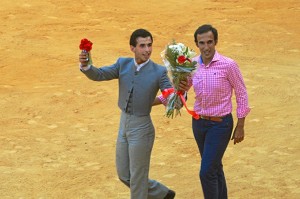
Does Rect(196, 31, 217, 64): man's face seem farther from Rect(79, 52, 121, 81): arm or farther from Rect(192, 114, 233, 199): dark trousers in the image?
Rect(79, 52, 121, 81): arm

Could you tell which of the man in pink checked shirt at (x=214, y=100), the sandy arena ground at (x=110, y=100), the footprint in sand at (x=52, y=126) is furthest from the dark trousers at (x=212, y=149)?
the footprint in sand at (x=52, y=126)

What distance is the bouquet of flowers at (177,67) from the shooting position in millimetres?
6746

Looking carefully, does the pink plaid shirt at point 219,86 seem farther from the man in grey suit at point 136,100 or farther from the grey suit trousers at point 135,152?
the grey suit trousers at point 135,152

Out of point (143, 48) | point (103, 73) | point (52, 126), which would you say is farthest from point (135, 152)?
point (52, 126)

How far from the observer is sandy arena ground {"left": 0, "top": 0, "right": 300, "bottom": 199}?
349 inches

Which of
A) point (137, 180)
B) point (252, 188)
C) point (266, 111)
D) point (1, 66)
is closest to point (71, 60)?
point (1, 66)

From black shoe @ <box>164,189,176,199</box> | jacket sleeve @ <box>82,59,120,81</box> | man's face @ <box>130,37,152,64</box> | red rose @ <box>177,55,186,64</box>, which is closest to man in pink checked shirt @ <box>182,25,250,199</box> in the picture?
red rose @ <box>177,55,186,64</box>

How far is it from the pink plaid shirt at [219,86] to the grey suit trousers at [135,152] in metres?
0.60

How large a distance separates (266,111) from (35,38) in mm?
6424

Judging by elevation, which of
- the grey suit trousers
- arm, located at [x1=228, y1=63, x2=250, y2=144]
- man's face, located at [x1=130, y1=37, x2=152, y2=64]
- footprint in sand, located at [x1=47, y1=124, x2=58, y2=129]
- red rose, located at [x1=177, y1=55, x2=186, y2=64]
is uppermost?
man's face, located at [x1=130, y1=37, x2=152, y2=64]

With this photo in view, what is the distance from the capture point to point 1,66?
562 inches

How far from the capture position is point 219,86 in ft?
22.3

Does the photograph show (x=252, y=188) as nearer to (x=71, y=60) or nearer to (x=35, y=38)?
(x=71, y=60)

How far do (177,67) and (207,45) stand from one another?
0.37 meters
